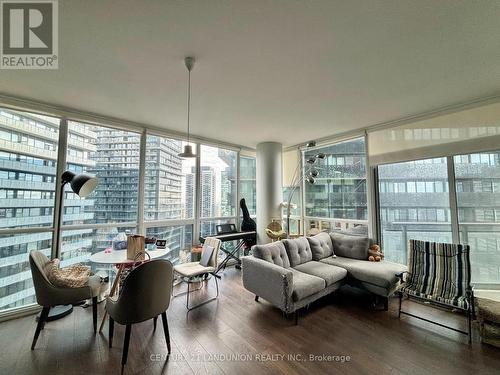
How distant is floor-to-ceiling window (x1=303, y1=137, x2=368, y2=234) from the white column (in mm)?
811

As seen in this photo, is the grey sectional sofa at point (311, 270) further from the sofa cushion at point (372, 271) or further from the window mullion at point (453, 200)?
the window mullion at point (453, 200)

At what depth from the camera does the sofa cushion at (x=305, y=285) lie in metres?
2.44

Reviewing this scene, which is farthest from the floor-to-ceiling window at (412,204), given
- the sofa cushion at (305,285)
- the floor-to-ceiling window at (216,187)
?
the floor-to-ceiling window at (216,187)

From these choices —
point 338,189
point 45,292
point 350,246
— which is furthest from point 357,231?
point 45,292

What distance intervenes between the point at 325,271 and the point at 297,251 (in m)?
0.52

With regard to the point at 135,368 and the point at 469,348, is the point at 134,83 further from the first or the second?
the point at 469,348

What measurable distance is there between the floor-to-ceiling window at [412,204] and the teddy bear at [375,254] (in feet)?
1.33

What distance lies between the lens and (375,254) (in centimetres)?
331

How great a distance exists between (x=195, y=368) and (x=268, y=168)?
11.6 ft

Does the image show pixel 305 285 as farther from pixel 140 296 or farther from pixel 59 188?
pixel 59 188

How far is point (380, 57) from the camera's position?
189 cm

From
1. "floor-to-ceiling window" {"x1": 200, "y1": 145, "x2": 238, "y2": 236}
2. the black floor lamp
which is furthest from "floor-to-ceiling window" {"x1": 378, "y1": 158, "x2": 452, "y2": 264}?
the black floor lamp

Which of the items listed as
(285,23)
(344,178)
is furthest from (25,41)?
(344,178)

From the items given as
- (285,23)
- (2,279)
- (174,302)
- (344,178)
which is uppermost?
(285,23)
